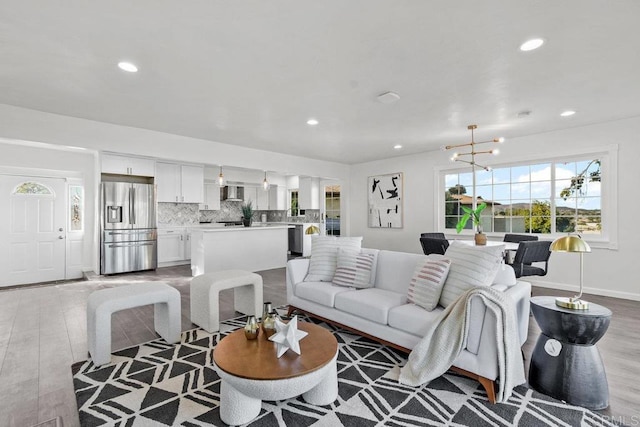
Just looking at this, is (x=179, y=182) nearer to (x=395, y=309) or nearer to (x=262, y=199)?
(x=262, y=199)

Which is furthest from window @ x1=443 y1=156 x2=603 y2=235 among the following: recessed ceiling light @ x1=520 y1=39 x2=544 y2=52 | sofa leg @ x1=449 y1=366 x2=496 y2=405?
sofa leg @ x1=449 y1=366 x2=496 y2=405

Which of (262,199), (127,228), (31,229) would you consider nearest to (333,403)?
(127,228)

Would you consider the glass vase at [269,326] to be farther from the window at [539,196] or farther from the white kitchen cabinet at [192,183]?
the white kitchen cabinet at [192,183]

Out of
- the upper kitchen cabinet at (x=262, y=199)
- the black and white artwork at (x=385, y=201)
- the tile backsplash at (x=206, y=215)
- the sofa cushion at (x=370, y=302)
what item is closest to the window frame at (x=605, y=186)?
the black and white artwork at (x=385, y=201)

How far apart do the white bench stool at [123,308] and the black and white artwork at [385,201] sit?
5444 mm

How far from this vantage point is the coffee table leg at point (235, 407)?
1.74 m

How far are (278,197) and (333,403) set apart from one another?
7679 mm

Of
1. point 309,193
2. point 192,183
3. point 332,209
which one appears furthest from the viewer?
point 332,209

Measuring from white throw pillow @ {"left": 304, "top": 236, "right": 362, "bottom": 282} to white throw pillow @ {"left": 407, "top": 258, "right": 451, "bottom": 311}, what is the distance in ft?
3.04

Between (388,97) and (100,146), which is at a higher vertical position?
(388,97)

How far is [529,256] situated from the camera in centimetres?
385

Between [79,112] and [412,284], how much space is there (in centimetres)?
470

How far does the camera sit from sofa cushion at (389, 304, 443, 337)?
2.35 meters

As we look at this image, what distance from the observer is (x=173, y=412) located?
6.14 ft
